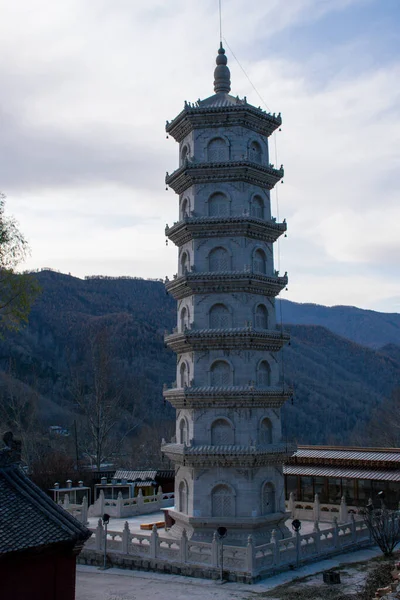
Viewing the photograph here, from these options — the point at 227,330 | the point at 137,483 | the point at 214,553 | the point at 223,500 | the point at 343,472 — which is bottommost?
the point at 214,553

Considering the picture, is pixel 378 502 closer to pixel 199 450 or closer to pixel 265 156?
pixel 199 450

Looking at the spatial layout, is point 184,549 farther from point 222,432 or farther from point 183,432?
point 183,432

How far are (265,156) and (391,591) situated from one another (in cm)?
2092

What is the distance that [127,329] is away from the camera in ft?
430

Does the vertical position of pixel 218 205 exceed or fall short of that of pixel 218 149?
it falls short

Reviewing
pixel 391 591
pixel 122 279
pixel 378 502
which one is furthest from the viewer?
pixel 122 279

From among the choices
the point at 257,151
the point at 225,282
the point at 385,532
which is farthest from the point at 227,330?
the point at 385,532

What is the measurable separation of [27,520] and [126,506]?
19.9 meters

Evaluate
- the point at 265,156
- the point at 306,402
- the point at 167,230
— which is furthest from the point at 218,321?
the point at 306,402

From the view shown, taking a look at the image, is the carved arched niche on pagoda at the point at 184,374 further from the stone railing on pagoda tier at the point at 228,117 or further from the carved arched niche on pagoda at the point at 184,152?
the stone railing on pagoda tier at the point at 228,117

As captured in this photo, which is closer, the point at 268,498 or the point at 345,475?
the point at 268,498

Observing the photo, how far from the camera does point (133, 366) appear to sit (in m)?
113

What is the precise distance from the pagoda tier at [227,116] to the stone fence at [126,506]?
21.2 metres

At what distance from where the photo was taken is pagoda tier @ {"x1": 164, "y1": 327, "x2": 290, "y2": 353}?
27.8 metres
